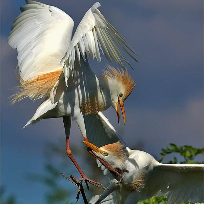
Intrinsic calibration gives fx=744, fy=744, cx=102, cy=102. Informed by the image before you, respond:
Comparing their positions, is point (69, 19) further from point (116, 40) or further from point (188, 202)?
point (188, 202)

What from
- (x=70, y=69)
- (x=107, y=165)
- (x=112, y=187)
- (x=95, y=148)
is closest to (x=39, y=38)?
(x=70, y=69)

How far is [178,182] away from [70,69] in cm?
157

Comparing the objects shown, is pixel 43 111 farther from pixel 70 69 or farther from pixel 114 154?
pixel 114 154

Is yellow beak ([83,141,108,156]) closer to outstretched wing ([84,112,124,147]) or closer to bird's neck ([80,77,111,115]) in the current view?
bird's neck ([80,77,111,115])

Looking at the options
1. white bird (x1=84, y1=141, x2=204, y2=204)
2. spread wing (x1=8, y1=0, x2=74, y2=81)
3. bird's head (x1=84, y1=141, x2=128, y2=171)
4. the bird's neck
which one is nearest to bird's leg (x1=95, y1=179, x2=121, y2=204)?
white bird (x1=84, y1=141, x2=204, y2=204)

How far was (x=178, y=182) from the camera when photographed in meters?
6.91

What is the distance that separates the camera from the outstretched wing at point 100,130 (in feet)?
23.6

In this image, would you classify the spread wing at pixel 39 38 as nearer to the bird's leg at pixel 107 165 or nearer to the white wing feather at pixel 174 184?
the bird's leg at pixel 107 165

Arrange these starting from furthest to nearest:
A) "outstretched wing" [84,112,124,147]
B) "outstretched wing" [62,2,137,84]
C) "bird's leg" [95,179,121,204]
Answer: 1. "outstretched wing" [84,112,124,147]
2. "bird's leg" [95,179,121,204]
3. "outstretched wing" [62,2,137,84]

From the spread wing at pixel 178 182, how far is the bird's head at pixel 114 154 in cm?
35

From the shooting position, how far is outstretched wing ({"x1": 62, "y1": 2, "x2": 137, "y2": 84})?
593 centimetres

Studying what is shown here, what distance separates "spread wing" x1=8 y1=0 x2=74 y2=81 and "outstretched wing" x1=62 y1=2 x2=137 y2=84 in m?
0.69

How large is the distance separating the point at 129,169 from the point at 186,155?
5.89ft

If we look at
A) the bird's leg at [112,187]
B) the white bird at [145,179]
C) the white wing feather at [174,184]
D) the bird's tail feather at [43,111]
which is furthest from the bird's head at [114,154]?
the bird's tail feather at [43,111]
